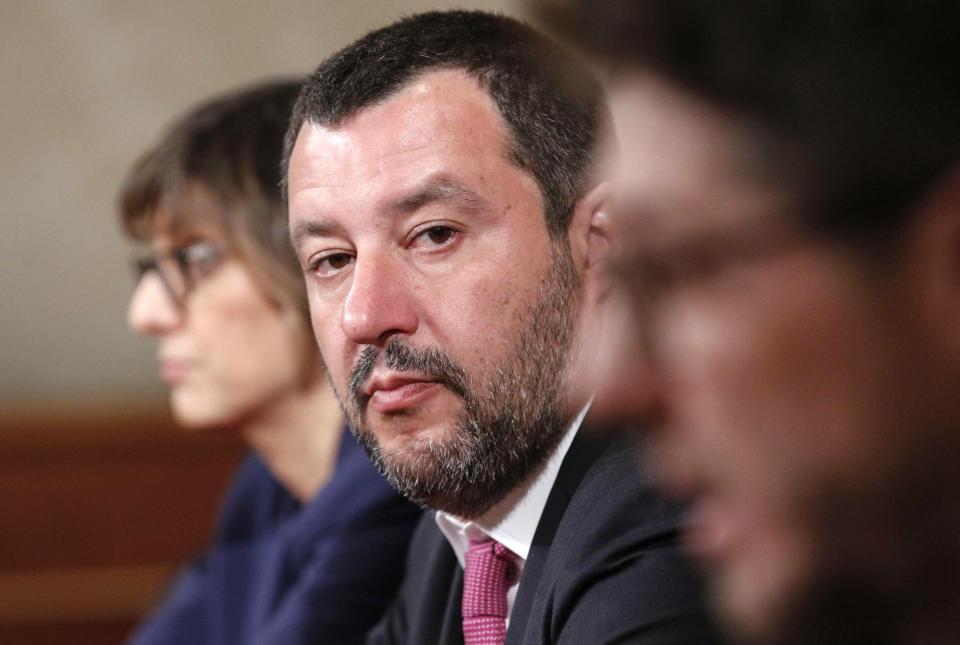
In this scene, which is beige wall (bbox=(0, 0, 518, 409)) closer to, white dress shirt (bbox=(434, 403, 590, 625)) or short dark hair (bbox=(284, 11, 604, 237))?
short dark hair (bbox=(284, 11, 604, 237))

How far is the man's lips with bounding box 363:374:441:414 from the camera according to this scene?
1033 millimetres

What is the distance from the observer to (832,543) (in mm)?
522

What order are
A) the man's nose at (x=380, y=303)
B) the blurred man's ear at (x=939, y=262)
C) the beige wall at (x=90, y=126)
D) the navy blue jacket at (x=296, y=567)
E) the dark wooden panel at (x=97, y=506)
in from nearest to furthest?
1. the blurred man's ear at (x=939, y=262)
2. the man's nose at (x=380, y=303)
3. the navy blue jacket at (x=296, y=567)
4. the dark wooden panel at (x=97, y=506)
5. the beige wall at (x=90, y=126)

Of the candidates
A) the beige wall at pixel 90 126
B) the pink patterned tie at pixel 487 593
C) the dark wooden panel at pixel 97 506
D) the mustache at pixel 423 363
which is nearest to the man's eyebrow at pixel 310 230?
the mustache at pixel 423 363

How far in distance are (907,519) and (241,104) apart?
166 centimetres

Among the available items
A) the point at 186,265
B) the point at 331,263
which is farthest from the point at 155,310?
the point at 331,263

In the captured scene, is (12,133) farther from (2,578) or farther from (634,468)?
(634,468)

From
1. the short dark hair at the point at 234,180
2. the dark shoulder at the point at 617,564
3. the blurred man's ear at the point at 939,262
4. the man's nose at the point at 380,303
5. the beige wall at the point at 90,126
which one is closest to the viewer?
the blurred man's ear at the point at 939,262

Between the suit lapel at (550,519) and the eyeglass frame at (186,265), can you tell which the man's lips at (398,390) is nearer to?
the suit lapel at (550,519)

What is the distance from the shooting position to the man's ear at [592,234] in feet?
3.52

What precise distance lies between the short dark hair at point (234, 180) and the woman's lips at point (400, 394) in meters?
0.83

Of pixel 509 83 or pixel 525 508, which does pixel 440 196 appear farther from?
pixel 525 508

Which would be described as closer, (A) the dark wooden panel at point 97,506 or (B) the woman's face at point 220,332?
(B) the woman's face at point 220,332

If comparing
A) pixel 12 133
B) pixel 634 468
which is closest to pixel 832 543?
pixel 634 468
